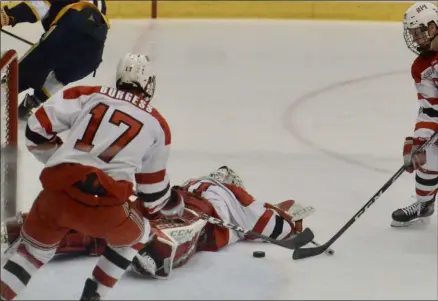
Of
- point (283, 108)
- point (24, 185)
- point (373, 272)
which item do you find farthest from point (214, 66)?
point (373, 272)

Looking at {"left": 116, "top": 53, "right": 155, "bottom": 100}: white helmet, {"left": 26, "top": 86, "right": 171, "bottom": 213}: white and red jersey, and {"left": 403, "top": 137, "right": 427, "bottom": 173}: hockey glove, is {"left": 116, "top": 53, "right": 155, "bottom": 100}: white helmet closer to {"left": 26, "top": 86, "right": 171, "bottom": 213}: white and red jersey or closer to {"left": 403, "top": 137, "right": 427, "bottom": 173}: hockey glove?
{"left": 26, "top": 86, "right": 171, "bottom": 213}: white and red jersey

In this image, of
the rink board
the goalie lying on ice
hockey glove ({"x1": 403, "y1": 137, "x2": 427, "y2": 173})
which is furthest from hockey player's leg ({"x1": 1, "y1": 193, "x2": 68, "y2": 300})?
the rink board

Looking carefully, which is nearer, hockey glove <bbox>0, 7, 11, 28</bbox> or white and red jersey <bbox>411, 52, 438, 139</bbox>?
white and red jersey <bbox>411, 52, 438, 139</bbox>

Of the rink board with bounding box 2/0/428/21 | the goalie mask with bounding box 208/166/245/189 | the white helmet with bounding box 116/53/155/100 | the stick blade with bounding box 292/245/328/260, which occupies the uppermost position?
the white helmet with bounding box 116/53/155/100

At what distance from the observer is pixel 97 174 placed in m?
2.44

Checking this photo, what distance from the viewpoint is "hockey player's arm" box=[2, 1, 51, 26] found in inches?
162

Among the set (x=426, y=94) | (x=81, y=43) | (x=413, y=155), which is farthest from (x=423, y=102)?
(x=81, y=43)

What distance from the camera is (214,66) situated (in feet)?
18.2

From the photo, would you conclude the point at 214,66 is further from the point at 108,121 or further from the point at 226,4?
the point at 108,121

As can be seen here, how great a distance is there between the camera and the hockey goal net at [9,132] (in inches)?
102

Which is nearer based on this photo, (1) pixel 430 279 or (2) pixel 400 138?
(1) pixel 430 279

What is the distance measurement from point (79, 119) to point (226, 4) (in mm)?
4340

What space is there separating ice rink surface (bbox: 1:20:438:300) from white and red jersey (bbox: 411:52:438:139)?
338 millimetres

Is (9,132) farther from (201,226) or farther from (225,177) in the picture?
(225,177)
